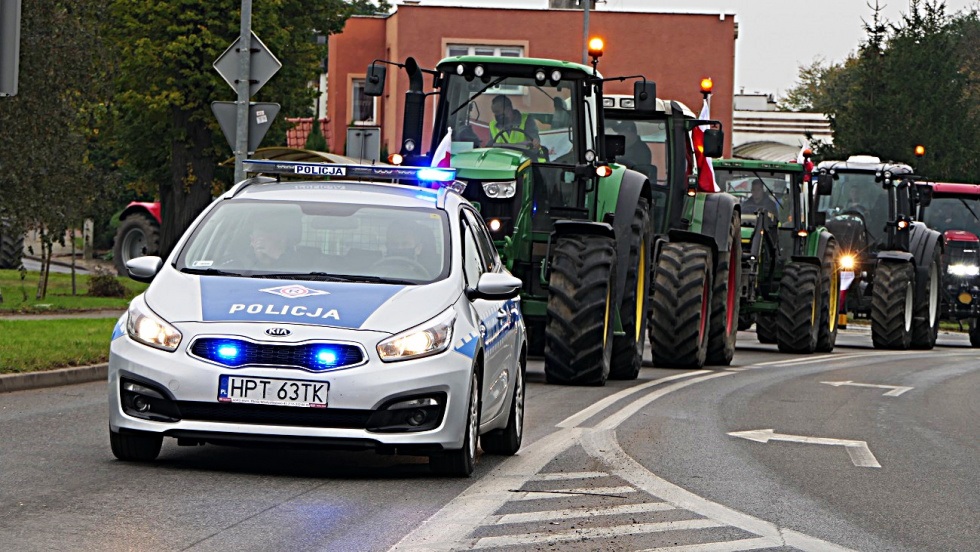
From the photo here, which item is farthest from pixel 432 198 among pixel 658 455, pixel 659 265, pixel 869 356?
pixel 869 356

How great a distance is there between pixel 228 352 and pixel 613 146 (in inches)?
401

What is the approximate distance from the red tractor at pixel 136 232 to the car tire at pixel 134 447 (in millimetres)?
35420

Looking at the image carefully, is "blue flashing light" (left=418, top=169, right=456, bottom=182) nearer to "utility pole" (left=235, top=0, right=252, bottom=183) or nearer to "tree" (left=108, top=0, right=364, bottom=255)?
"utility pole" (left=235, top=0, right=252, bottom=183)

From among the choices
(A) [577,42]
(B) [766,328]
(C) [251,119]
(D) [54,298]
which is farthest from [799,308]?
(A) [577,42]

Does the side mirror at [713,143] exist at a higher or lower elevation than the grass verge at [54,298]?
higher

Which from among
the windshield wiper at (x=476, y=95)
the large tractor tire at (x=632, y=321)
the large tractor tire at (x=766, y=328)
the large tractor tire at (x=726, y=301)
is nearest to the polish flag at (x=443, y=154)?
the windshield wiper at (x=476, y=95)

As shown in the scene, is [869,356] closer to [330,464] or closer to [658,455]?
[658,455]

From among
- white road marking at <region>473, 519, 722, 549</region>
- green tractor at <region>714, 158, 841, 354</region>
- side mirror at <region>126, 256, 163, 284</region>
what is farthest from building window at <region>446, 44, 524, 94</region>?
white road marking at <region>473, 519, 722, 549</region>

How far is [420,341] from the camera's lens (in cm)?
924

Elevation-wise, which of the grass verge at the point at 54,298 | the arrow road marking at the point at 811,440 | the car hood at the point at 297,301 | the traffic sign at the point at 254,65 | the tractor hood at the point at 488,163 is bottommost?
the grass verge at the point at 54,298

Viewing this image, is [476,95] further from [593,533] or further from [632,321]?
[593,533]

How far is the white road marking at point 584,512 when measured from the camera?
27.4ft

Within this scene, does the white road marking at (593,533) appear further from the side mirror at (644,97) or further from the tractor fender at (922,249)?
the tractor fender at (922,249)

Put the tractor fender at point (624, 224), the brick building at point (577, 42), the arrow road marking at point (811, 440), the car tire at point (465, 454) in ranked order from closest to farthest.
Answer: the car tire at point (465, 454), the arrow road marking at point (811, 440), the tractor fender at point (624, 224), the brick building at point (577, 42)
